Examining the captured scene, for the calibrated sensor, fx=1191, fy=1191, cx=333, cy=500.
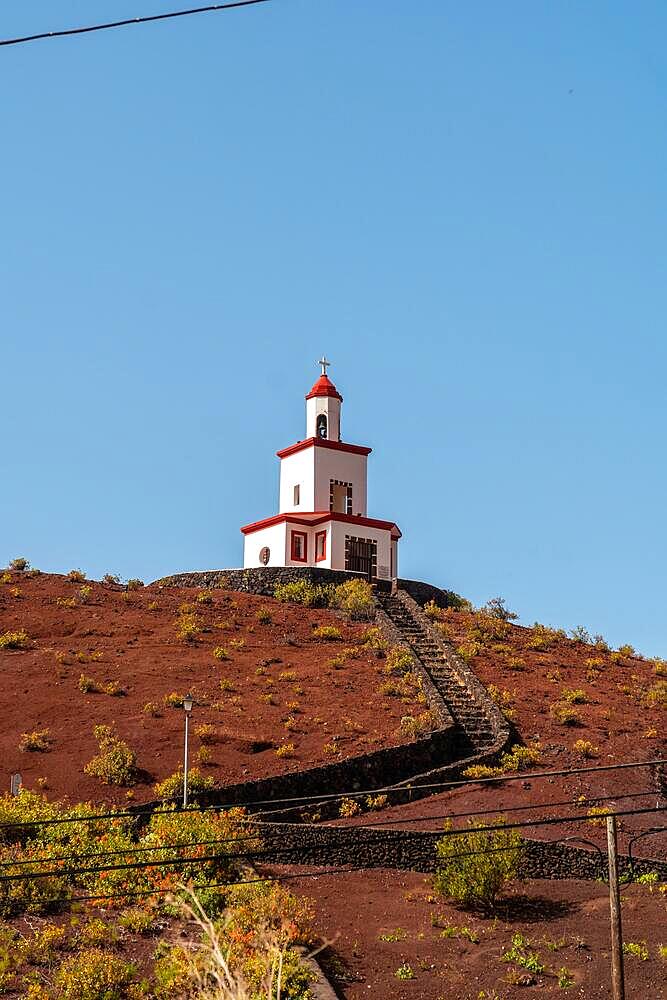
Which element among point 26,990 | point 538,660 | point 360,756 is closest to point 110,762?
point 360,756

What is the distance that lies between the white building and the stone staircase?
3.11m

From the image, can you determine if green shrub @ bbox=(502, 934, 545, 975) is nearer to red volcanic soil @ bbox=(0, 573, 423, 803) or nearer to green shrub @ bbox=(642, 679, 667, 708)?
red volcanic soil @ bbox=(0, 573, 423, 803)

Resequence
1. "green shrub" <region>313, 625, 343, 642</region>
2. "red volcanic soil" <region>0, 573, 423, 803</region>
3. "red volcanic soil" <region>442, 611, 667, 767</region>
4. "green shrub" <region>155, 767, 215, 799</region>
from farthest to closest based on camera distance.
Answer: "green shrub" <region>313, 625, 343, 642</region>, "red volcanic soil" <region>442, 611, 667, 767</region>, "red volcanic soil" <region>0, 573, 423, 803</region>, "green shrub" <region>155, 767, 215, 799</region>

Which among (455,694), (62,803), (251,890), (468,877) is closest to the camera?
(251,890)

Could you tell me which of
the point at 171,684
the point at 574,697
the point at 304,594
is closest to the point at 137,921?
the point at 171,684

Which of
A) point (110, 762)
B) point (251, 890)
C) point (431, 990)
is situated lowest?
point (431, 990)

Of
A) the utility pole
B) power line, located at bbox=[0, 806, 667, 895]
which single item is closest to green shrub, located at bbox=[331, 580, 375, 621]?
power line, located at bbox=[0, 806, 667, 895]

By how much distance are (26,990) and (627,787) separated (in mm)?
19570

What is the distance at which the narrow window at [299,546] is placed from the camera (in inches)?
2261

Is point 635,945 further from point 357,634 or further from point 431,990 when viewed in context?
point 357,634

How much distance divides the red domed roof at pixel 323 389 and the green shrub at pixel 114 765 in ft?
90.5

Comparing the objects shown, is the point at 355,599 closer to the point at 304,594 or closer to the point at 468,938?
the point at 304,594

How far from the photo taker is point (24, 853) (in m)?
25.7

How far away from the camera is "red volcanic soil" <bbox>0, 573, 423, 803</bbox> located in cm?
3553
